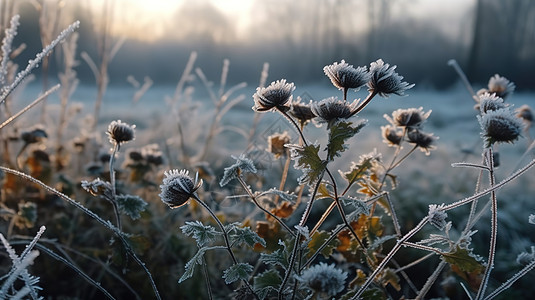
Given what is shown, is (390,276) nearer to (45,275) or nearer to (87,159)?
(45,275)

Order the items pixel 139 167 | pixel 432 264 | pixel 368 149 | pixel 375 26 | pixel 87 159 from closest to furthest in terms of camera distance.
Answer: pixel 139 167 → pixel 432 264 → pixel 87 159 → pixel 368 149 → pixel 375 26

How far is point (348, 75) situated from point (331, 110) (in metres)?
0.05

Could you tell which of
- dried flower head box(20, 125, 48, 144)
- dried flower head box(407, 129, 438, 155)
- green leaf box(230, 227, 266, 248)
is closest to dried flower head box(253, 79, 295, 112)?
green leaf box(230, 227, 266, 248)

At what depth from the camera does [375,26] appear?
12078mm

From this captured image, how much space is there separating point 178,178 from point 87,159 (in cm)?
159

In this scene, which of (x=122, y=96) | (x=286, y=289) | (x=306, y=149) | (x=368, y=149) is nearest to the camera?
(x=306, y=149)

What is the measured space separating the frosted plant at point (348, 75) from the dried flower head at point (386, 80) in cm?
2

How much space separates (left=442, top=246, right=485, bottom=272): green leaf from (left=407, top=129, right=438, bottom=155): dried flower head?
0.80ft

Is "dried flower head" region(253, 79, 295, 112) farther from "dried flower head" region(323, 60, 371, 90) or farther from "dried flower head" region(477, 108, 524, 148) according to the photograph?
"dried flower head" region(477, 108, 524, 148)

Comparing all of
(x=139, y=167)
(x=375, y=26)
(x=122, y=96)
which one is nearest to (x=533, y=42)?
(x=375, y=26)

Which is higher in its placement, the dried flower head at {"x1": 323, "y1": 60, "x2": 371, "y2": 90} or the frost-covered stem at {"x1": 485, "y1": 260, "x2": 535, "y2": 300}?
the dried flower head at {"x1": 323, "y1": 60, "x2": 371, "y2": 90}

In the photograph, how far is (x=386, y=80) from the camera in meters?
0.68

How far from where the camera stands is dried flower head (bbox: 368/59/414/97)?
0.67 m

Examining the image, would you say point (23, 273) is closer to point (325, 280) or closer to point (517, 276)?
point (325, 280)
